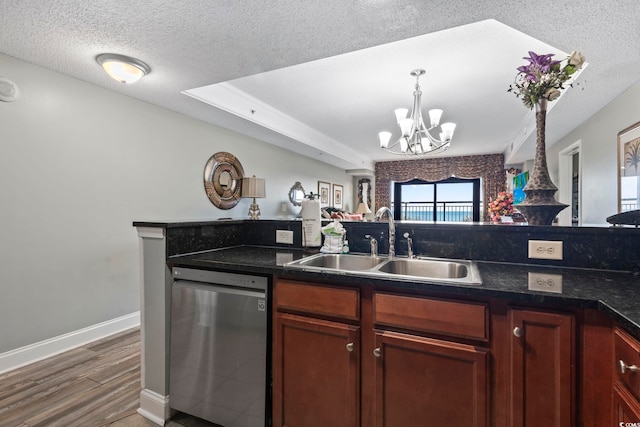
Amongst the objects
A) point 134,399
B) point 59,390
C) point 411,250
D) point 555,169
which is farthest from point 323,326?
point 555,169

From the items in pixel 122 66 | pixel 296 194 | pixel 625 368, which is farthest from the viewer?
pixel 296 194

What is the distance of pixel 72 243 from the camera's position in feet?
8.27

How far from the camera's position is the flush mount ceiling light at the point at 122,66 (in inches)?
85.2

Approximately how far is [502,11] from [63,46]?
2.78 metres

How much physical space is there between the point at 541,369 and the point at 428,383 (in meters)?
0.38

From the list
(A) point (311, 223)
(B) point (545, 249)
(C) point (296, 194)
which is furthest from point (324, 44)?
(C) point (296, 194)

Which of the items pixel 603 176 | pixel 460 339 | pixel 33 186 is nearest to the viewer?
pixel 460 339

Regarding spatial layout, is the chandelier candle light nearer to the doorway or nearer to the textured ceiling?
the textured ceiling

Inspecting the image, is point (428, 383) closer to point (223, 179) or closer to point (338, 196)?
point (223, 179)

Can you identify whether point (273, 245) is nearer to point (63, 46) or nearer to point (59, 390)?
point (59, 390)

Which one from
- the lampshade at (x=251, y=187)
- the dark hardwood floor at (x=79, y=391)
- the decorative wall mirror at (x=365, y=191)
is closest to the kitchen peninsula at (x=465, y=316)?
the dark hardwood floor at (x=79, y=391)

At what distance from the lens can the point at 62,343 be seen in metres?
2.43

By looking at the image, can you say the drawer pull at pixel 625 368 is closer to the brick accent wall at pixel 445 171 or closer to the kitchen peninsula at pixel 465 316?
the kitchen peninsula at pixel 465 316

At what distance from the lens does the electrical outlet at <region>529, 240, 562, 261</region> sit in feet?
4.70
